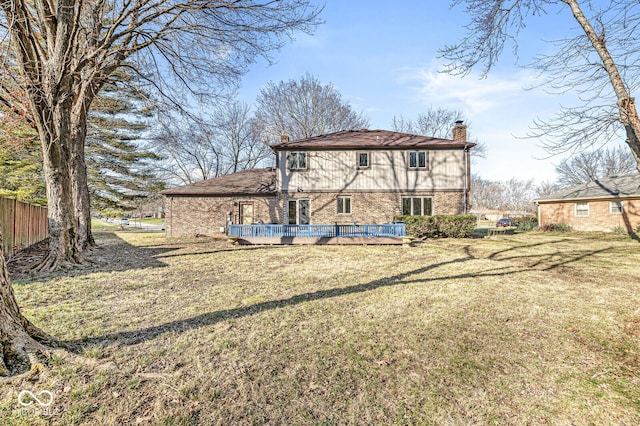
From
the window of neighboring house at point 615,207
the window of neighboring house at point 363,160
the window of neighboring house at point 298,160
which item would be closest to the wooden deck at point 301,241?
the window of neighboring house at point 298,160

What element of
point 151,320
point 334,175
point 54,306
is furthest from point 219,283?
point 334,175

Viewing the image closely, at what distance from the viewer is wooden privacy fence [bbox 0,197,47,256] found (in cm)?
953

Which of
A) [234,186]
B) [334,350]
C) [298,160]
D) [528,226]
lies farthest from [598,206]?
[334,350]

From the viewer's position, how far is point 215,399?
2795 mm

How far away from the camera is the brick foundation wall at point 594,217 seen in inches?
779

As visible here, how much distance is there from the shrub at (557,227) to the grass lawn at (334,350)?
1854 centimetres

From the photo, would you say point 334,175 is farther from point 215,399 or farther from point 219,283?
point 215,399

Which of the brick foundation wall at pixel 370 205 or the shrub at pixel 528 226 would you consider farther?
the shrub at pixel 528 226

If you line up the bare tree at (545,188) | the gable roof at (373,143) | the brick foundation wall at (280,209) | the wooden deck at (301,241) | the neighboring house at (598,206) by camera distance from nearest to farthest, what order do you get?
the wooden deck at (301,241) → the gable roof at (373,143) → the brick foundation wall at (280,209) → the neighboring house at (598,206) → the bare tree at (545,188)

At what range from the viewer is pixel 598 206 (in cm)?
2136

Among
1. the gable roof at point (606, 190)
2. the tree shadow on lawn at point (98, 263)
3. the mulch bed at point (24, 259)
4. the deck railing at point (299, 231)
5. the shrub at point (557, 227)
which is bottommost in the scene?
the tree shadow on lawn at point (98, 263)

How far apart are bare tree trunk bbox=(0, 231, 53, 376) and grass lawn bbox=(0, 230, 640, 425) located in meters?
0.19

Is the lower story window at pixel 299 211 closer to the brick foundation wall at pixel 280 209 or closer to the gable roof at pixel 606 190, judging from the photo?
the brick foundation wall at pixel 280 209

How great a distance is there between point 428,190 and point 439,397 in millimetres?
17070
